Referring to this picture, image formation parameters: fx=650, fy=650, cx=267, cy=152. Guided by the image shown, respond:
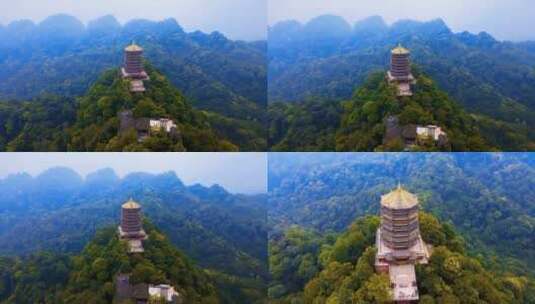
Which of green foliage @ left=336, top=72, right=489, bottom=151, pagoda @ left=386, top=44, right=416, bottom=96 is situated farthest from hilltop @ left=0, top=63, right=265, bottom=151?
pagoda @ left=386, top=44, right=416, bottom=96

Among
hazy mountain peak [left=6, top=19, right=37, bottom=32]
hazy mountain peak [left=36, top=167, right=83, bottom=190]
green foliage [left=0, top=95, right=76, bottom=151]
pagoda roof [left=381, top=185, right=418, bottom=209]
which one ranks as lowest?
pagoda roof [left=381, top=185, right=418, bottom=209]

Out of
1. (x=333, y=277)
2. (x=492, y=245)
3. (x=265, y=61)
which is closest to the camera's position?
(x=333, y=277)

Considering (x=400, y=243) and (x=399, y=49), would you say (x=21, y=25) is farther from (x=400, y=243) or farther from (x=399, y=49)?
(x=400, y=243)

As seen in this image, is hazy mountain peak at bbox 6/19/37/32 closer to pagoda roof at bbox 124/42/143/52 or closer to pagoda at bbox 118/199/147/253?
pagoda roof at bbox 124/42/143/52

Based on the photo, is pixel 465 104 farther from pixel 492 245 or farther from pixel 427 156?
pixel 492 245

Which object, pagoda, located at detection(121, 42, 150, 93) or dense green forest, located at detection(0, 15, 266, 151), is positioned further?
pagoda, located at detection(121, 42, 150, 93)

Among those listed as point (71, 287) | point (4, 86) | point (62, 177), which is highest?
point (4, 86)

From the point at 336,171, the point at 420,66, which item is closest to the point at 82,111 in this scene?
the point at 336,171
